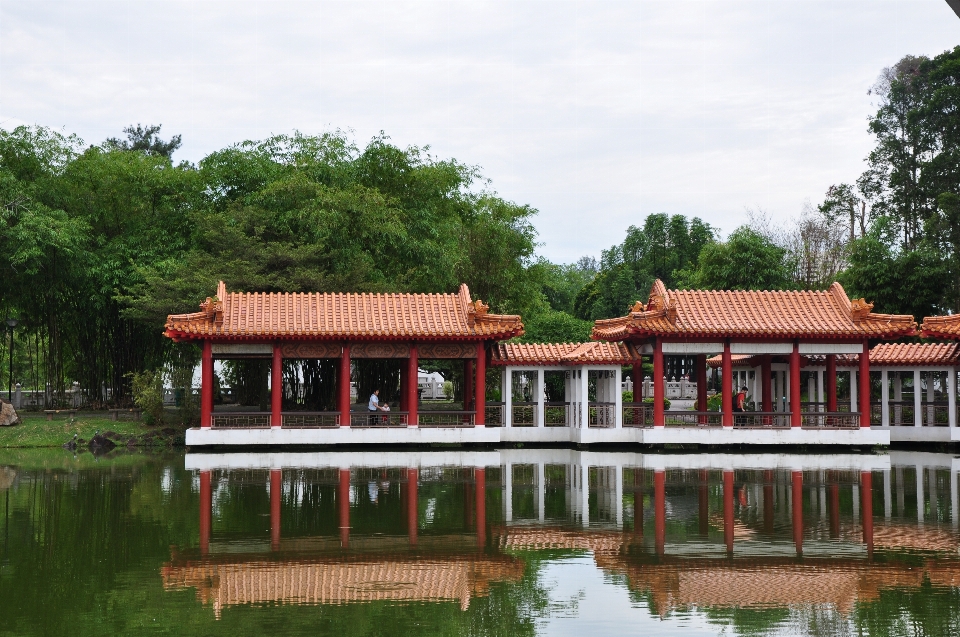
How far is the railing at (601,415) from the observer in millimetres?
25078

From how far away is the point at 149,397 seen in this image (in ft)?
86.3

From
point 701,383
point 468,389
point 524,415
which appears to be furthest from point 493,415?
point 701,383

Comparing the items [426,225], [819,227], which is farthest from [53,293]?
[819,227]

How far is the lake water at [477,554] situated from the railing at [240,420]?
225 inches

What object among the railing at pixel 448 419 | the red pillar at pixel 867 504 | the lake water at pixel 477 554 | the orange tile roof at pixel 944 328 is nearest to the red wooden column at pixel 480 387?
the railing at pixel 448 419

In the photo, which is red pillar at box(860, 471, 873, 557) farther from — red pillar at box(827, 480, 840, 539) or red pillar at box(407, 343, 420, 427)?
red pillar at box(407, 343, 420, 427)

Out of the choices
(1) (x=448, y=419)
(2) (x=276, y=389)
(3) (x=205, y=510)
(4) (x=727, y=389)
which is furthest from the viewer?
(1) (x=448, y=419)

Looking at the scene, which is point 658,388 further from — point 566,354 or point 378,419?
point 378,419

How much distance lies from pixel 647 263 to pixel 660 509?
49924 mm

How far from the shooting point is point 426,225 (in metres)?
31.2

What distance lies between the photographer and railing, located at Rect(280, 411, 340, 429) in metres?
24.3

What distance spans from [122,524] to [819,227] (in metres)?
41.3

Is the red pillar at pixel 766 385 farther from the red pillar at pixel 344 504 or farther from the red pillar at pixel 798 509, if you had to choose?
the red pillar at pixel 344 504

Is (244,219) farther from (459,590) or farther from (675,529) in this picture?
(459,590)
